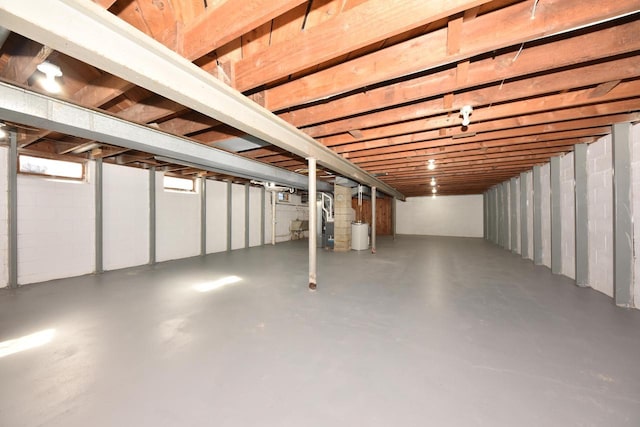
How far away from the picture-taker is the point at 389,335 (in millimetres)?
2062

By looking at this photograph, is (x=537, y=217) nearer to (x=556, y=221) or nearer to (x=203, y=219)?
(x=556, y=221)

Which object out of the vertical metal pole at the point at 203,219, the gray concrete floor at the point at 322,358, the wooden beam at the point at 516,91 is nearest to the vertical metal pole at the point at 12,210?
the gray concrete floor at the point at 322,358

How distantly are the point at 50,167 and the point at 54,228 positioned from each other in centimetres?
102

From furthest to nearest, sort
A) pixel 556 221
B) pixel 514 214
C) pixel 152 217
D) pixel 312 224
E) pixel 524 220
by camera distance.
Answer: pixel 514 214 → pixel 524 220 → pixel 152 217 → pixel 556 221 → pixel 312 224

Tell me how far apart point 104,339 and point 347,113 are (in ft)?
9.74

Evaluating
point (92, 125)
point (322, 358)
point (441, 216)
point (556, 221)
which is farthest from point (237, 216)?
point (441, 216)

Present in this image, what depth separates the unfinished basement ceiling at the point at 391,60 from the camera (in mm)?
1281

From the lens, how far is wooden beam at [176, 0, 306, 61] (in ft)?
3.83

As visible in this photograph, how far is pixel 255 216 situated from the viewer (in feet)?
27.1

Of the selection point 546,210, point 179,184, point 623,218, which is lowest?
point 623,218

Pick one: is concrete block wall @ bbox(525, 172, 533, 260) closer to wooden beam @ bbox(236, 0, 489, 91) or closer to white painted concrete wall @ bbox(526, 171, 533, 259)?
white painted concrete wall @ bbox(526, 171, 533, 259)

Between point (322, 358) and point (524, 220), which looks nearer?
point (322, 358)

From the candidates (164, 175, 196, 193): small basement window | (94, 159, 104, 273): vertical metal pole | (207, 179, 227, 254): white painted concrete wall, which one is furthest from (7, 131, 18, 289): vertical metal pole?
(207, 179, 227, 254): white painted concrete wall

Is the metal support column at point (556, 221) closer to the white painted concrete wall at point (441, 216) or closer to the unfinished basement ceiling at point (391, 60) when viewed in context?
the unfinished basement ceiling at point (391, 60)
